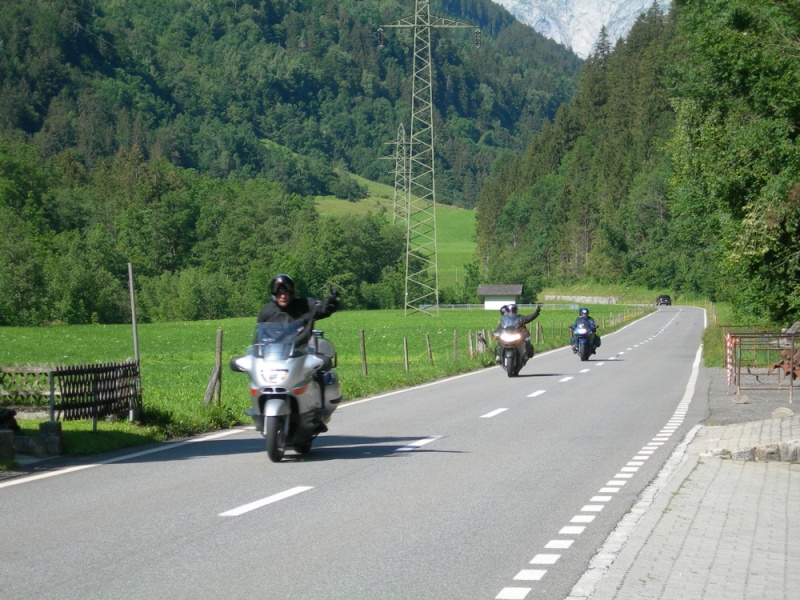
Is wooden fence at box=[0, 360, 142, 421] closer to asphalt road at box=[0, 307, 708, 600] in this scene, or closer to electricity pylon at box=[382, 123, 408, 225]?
asphalt road at box=[0, 307, 708, 600]

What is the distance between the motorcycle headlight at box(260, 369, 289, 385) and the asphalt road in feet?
2.90

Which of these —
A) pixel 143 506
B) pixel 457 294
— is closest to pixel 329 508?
pixel 143 506

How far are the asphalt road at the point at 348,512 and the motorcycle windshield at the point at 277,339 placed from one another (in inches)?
46.3

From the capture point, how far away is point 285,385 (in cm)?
1227

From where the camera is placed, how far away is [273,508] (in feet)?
31.2

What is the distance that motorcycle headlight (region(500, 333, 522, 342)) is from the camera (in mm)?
28125

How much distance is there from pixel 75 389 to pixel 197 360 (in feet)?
112

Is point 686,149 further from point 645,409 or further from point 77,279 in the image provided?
point 77,279

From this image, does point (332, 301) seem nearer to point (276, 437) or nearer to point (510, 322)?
point (276, 437)

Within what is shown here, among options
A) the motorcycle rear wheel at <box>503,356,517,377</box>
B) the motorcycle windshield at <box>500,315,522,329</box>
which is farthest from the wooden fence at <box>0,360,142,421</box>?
the motorcycle windshield at <box>500,315,522,329</box>

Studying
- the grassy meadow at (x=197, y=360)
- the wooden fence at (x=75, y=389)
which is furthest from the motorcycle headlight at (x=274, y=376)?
the wooden fence at (x=75, y=389)

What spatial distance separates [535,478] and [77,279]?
9166cm

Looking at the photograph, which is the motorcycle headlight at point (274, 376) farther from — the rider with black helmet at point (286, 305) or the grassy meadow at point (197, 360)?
the grassy meadow at point (197, 360)

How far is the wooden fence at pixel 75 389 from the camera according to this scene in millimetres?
14281
